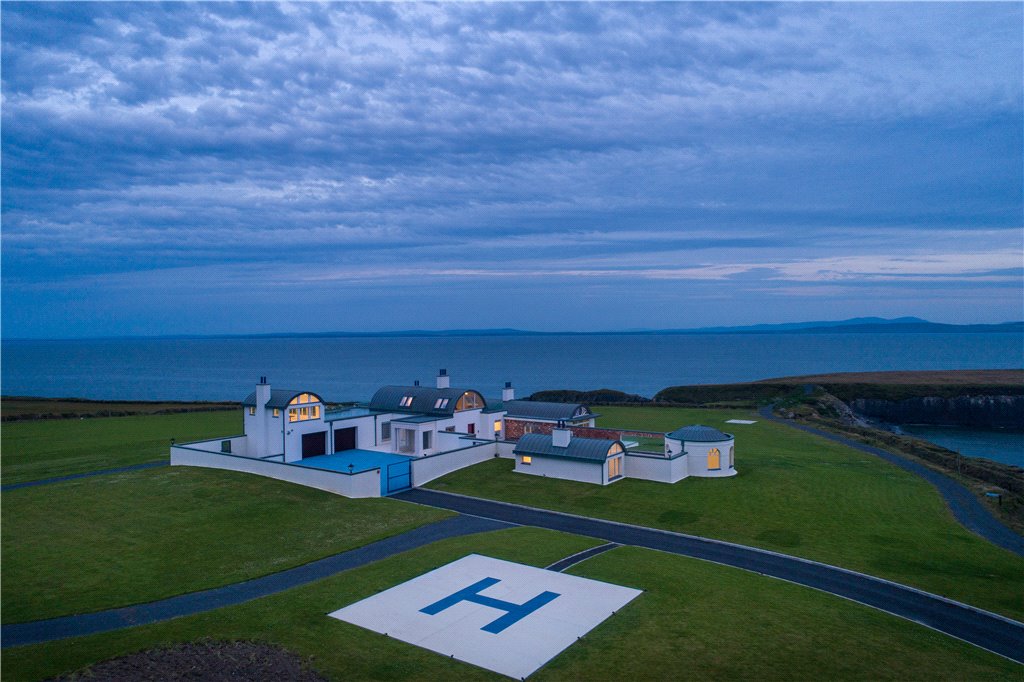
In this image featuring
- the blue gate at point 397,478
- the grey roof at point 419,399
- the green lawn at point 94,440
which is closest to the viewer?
the blue gate at point 397,478

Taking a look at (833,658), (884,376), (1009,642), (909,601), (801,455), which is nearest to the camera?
(833,658)

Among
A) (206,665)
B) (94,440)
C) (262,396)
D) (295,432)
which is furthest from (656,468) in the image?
(94,440)

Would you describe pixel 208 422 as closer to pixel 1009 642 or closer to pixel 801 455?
pixel 801 455

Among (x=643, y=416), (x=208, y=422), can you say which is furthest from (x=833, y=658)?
(x=208, y=422)

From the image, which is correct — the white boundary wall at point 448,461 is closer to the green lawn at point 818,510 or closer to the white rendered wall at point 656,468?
the green lawn at point 818,510

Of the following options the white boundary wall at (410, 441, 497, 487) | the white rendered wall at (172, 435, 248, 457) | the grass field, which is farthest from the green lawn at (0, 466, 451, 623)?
the grass field

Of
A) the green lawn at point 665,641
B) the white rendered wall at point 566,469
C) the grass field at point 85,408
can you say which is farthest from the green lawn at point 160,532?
the grass field at point 85,408

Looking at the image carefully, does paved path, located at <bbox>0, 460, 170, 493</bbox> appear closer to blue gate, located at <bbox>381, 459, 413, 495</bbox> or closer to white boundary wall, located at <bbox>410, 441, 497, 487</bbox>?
blue gate, located at <bbox>381, 459, 413, 495</bbox>
